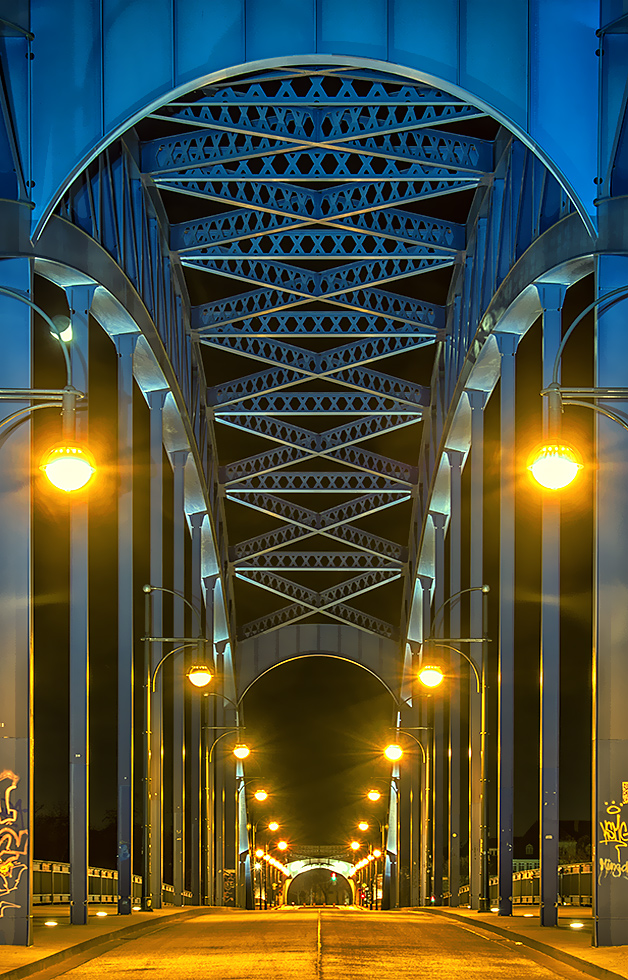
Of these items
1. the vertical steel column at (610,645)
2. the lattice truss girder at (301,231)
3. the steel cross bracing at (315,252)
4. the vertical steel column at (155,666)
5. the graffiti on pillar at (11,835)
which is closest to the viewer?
the vertical steel column at (610,645)

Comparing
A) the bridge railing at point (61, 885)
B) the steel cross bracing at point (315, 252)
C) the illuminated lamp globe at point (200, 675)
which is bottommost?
the bridge railing at point (61, 885)

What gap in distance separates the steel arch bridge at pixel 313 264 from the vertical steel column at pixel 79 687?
64 mm

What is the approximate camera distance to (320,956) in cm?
1741

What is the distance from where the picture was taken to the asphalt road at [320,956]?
14.9 m

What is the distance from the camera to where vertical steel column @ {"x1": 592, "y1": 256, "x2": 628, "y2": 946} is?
1670cm

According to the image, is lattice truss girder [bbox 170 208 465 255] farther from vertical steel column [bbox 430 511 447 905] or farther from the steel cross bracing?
vertical steel column [bbox 430 511 447 905]

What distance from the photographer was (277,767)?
301 feet

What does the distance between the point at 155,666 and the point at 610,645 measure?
747 inches

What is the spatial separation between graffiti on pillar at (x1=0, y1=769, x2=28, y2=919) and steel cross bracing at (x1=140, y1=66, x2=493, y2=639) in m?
12.7

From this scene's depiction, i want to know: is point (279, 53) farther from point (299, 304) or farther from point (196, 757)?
point (196, 757)

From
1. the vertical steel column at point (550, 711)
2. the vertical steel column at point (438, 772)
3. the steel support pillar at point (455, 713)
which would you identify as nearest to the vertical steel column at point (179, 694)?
the steel support pillar at point (455, 713)

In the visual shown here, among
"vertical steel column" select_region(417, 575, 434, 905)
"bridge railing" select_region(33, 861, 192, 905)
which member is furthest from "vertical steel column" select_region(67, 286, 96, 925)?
"bridge railing" select_region(33, 861, 192, 905)

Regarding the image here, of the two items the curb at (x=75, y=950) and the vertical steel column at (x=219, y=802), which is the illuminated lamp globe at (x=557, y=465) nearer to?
the curb at (x=75, y=950)

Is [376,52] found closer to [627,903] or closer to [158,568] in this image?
[627,903]
